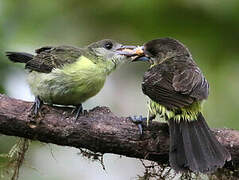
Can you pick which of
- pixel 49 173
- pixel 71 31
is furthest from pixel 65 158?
pixel 71 31

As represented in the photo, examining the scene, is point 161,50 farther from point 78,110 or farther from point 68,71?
point 78,110

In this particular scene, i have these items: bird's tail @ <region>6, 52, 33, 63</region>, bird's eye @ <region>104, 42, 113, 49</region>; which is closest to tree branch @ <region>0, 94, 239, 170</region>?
bird's tail @ <region>6, 52, 33, 63</region>

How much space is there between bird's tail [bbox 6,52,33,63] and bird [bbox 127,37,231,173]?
1.48 meters

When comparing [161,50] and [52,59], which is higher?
[161,50]

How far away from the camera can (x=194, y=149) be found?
446 cm

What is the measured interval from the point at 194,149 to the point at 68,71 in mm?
1549

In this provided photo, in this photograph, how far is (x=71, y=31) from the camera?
756cm

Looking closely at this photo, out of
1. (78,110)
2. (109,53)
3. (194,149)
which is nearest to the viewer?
(194,149)

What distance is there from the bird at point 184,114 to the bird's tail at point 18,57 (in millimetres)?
1483

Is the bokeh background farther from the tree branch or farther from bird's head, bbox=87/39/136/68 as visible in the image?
the tree branch

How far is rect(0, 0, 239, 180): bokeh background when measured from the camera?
681cm

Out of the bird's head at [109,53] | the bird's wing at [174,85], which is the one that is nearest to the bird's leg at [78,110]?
the bird's wing at [174,85]

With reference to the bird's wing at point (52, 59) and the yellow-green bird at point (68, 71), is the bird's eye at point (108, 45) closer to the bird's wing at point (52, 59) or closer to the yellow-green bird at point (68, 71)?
the yellow-green bird at point (68, 71)

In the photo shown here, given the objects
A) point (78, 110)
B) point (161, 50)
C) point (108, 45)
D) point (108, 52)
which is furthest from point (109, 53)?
point (78, 110)
